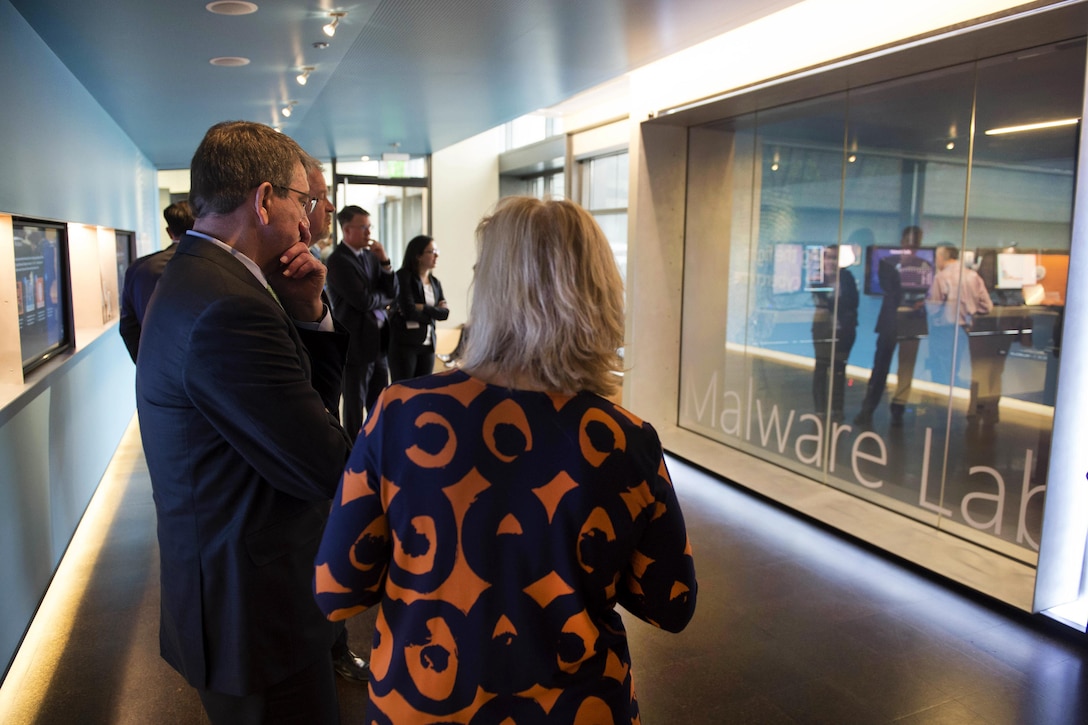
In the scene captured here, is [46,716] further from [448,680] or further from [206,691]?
[448,680]

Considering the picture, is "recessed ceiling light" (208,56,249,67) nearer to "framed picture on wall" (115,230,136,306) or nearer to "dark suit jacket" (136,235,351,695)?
"framed picture on wall" (115,230,136,306)

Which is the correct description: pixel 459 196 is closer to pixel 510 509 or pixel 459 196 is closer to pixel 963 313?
pixel 963 313

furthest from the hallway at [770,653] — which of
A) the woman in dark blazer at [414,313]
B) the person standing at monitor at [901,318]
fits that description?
the woman in dark blazer at [414,313]

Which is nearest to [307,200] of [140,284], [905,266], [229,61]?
[140,284]

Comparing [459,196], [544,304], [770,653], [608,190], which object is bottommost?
[770,653]

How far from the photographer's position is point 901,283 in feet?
15.2

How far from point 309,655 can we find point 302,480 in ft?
1.37

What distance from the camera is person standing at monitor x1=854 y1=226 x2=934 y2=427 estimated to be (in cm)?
451

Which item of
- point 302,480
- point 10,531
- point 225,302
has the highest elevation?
point 225,302

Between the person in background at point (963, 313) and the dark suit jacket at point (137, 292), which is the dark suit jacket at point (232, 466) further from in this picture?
the person in background at point (963, 313)

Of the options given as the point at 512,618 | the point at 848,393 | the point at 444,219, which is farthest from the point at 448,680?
the point at 444,219

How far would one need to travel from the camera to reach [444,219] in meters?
12.8

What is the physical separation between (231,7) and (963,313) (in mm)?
4356

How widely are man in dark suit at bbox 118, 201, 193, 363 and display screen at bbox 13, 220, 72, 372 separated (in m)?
0.44
